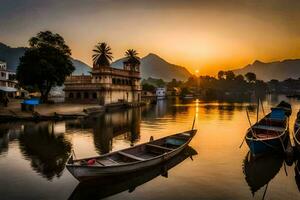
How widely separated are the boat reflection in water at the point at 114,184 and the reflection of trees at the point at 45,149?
3299 millimetres

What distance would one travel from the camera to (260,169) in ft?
68.5

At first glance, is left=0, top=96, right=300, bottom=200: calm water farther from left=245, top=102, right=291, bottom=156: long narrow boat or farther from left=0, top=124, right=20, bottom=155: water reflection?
left=245, top=102, right=291, bottom=156: long narrow boat

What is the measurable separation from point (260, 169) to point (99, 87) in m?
53.9

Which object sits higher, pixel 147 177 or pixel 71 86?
pixel 71 86

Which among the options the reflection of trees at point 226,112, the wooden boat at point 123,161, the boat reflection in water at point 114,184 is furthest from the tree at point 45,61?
the boat reflection in water at point 114,184

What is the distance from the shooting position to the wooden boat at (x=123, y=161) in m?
16.2

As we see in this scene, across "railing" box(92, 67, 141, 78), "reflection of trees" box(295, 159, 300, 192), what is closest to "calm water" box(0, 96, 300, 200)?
"reflection of trees" box(295, 159, 300, 192)

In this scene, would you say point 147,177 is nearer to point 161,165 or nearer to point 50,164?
point 161,165

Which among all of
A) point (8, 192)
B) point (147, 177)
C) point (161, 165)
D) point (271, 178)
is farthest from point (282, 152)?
point (8, 192)

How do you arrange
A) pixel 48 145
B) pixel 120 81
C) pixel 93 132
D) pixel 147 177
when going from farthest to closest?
1. pixel 120 81
2. pixel 93 132
3. pixel 48 145
4. pixel 147 177

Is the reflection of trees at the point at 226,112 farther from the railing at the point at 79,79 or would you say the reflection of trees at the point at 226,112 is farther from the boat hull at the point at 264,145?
the railing at the point at 79,79

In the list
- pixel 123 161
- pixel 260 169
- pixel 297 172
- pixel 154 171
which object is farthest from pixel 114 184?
pixel 297 172

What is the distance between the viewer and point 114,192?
1661 centimetres

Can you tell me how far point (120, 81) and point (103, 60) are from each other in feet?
26.1
